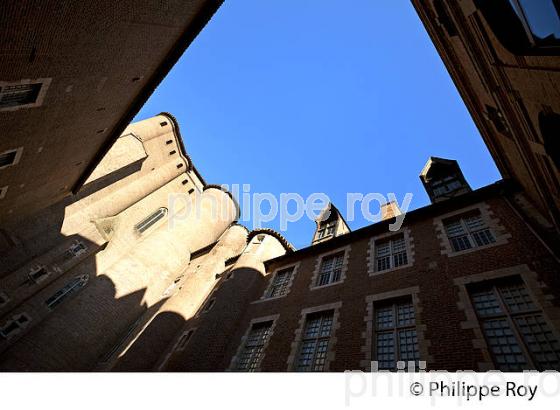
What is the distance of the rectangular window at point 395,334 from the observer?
779 centimetres

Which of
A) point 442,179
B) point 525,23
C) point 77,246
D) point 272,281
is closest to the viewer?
point 525,23

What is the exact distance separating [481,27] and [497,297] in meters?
7.03

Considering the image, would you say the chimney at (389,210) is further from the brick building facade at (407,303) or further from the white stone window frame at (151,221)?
the white stone window frame at (151,221)

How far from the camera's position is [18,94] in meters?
8.52

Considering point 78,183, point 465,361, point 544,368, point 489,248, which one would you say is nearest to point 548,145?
point 489,248

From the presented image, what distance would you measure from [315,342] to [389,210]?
9.61 meters

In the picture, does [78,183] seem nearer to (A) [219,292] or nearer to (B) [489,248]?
(A) [219,292]

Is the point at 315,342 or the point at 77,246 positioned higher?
the point at 77,246

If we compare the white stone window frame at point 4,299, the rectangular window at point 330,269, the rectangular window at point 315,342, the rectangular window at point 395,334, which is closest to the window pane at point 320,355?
the rectangular window at point 315,342

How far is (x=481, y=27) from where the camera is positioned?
672 cm

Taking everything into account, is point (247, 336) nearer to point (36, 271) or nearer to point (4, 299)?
point (4, 299)

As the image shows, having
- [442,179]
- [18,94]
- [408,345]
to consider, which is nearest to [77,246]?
[18,94]

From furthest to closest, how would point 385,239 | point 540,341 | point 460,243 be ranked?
point 385,239
point 460,243
point 540,341

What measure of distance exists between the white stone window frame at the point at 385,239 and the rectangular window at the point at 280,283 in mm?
4431
